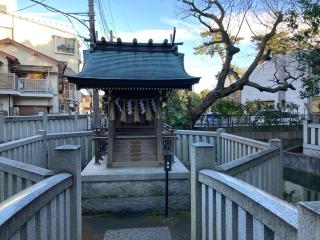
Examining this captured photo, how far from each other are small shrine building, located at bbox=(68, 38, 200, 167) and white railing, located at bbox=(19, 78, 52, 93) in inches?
780

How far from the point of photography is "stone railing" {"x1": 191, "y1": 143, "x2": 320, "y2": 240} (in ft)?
5.16

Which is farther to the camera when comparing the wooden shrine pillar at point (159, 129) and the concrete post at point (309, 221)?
the wooden shrine pillar at point (159, 129)

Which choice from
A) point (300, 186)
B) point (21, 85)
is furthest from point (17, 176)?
point (21, 85)

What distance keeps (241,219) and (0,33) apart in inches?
1304

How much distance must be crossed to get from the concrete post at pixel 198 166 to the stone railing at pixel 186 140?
4.89 m

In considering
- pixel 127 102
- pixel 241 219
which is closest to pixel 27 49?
pixel 127 102

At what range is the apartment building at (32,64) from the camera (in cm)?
2498

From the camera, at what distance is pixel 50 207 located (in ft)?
8.54

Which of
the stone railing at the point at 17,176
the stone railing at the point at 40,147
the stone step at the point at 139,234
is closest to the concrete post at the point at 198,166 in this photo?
the stone step at the point at 139,234

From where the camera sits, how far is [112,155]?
7.64 m

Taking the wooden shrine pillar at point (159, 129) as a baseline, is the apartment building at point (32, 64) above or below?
above

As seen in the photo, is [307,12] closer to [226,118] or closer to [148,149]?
[148,149]

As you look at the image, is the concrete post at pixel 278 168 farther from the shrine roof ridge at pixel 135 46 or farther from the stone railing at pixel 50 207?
the shrine roof ridge at pixel 135 46

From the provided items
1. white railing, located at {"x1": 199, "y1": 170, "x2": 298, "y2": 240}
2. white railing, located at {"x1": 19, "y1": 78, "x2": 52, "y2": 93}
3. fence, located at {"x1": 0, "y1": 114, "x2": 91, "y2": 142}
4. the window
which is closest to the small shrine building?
fence, located at {"x1": 0, "y1": 114, "x2": 91, "y2": 142}
